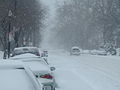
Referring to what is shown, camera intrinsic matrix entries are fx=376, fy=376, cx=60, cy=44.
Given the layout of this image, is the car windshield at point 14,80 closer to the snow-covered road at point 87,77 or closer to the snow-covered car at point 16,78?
the snow-covered car at point 16,78

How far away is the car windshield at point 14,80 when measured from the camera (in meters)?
5.50

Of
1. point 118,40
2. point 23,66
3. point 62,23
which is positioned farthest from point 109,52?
point 23,66

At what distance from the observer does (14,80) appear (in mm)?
5633

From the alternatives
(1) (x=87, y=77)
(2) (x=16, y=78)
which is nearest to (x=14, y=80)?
(2) (x=16, y=78)

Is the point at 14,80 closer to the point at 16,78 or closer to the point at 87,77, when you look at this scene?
the point at 16,78

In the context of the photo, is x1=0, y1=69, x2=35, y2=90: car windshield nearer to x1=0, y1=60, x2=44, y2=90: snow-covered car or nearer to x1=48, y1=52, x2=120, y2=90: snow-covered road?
x1=0, y1=60, x2=44, y2=90: snow-covered car

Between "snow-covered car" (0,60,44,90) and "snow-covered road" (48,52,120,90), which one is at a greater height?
"snow-covered car" (0,60,44,90)

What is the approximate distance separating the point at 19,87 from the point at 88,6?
8041 cm

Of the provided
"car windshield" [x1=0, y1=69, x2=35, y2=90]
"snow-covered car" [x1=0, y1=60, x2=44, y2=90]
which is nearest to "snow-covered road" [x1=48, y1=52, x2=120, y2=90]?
"snow-covered car" [x1=0, y1=60, x2=44, y2=90]

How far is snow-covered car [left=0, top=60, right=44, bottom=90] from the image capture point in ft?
18.1

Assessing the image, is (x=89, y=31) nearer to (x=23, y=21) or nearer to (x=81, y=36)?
(x=81, y=36)

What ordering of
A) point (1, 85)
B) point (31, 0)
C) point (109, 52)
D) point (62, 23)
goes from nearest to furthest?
point (1, 85) < point (31, 0) < point (109, 52) < point (62, 23)

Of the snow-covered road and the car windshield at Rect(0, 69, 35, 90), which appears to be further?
the snow-covered road

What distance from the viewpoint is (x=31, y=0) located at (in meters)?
45.0
